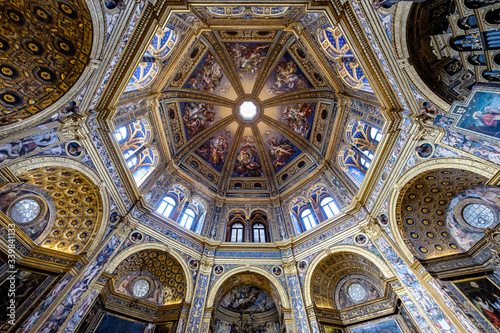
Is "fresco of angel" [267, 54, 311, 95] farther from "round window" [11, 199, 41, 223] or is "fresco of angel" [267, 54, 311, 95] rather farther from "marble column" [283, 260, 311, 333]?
"round window" [11, 199, 41, 223]

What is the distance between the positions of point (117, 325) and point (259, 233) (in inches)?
360

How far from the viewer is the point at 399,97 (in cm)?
881

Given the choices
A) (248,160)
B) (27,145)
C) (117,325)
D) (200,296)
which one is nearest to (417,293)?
(200,296)

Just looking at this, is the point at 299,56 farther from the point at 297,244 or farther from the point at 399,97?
the point at 297,244

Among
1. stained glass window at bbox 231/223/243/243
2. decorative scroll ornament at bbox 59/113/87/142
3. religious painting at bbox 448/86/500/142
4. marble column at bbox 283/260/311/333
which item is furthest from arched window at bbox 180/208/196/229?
religious painting at bbox 448/86/500/142

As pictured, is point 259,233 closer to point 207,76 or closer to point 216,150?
point 216,150

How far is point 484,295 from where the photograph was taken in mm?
8156

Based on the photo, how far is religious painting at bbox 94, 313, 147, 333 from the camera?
959 cm

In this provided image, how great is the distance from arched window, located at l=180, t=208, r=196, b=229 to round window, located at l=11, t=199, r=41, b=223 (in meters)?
7.01

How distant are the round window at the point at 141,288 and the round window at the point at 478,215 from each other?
15.6 m

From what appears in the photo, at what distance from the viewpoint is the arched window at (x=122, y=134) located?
1187 cm

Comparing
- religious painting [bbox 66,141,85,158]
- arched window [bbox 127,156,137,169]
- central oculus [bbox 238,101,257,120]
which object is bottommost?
religious painting [bbox 66,141,85,158]

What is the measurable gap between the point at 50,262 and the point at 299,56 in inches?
672

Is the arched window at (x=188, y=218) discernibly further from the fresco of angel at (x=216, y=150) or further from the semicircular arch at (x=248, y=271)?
the fresco of angel at (x=216, y=150)
